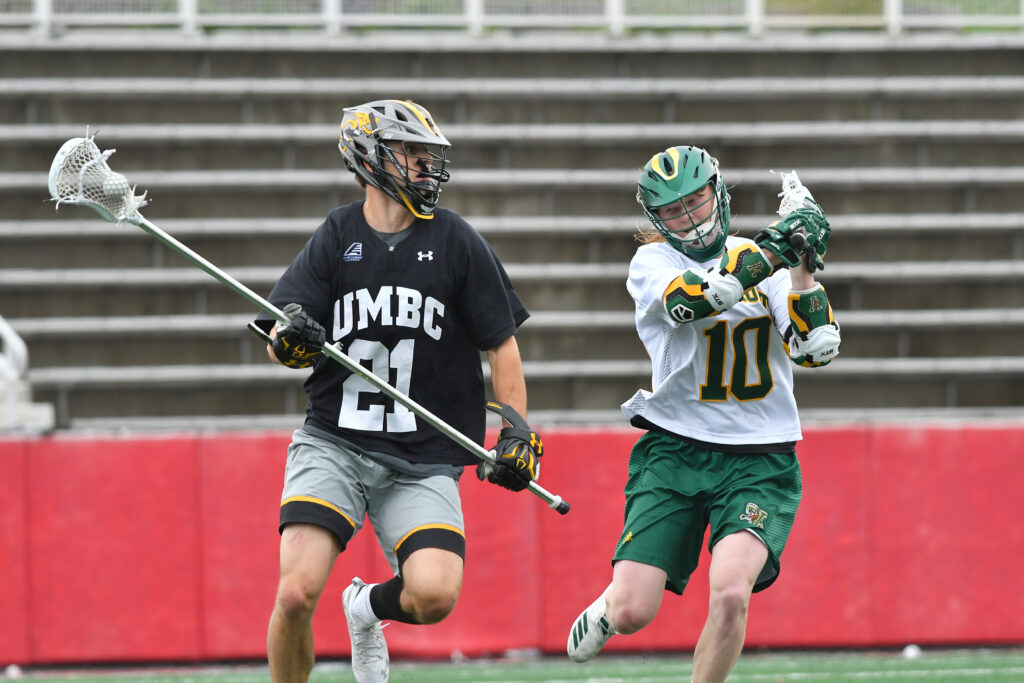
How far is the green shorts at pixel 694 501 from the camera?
458 cm

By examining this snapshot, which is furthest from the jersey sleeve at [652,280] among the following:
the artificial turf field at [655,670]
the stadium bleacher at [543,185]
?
the stadium bleacher at [543,185]

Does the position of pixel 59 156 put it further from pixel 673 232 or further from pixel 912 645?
pixel 912 645

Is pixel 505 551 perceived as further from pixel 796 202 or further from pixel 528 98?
pixel 528 98

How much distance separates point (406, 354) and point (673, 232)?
994mm

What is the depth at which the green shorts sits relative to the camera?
4.58m

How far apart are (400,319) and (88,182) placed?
1093 millimetres

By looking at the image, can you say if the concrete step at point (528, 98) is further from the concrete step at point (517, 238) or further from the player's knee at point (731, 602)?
the player's knee at point (731, 602)

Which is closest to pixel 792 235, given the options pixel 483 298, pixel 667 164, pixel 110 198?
pixel 667 164

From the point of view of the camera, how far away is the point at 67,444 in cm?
738

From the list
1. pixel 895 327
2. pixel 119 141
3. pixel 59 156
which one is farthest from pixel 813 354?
pixel 119 141

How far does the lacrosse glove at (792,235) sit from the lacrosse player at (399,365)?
0.92m

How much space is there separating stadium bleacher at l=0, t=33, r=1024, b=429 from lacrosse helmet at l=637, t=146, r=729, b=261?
5121mm

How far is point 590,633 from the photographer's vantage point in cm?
488

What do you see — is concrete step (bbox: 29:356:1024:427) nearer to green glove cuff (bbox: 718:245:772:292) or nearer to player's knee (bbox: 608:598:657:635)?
player's knee (bbox: 608:598:657:635)
